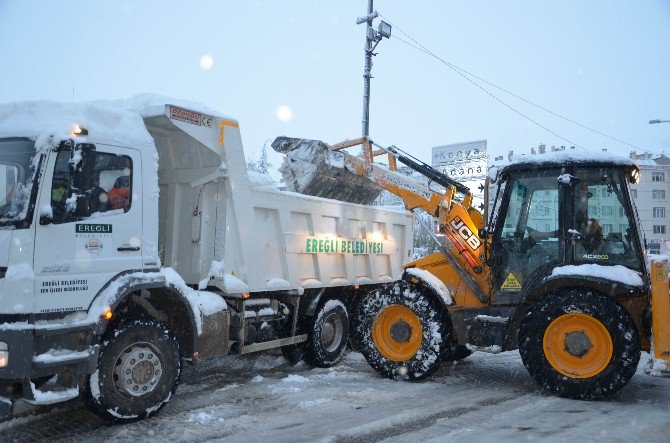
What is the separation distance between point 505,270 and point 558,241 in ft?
2.17

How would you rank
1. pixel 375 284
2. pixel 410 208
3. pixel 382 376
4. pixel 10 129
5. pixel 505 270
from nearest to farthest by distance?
pixel 10 129, pixel 505 270, pixel 382 376, pixel 410 208, pixel 375 284

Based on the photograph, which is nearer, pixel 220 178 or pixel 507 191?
pixel 220 178

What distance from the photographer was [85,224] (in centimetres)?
475

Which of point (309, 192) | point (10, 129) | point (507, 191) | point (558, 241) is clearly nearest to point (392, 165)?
point (309, 192)

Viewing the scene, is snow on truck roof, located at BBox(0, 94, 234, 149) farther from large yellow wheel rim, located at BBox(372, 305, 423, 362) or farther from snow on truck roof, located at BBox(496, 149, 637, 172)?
snow on truck roof, located at BBox(496, 149, 637, 172)

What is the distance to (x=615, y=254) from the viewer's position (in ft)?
20.3

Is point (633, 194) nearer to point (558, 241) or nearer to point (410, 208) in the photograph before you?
Answer: point (558, 241)

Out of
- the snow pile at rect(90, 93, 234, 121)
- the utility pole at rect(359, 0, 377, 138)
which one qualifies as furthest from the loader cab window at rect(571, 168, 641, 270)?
the utility pole at rect(359, 0, 377, 138)

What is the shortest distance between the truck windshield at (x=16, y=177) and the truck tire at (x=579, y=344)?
188 inches

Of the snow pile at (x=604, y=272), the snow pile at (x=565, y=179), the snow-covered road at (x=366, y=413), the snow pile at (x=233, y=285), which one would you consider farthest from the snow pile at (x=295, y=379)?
the snow pile at (x=565, y=179)

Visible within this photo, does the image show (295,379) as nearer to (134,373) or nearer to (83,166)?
(134,373)

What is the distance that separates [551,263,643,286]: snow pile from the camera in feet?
19.3

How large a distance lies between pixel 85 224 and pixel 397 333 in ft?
12.7

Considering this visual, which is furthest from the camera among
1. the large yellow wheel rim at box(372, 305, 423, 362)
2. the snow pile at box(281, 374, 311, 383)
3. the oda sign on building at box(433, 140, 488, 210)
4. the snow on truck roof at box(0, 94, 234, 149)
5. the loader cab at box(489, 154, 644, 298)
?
the oda sign on building at box(433, 140, 488, 210)
